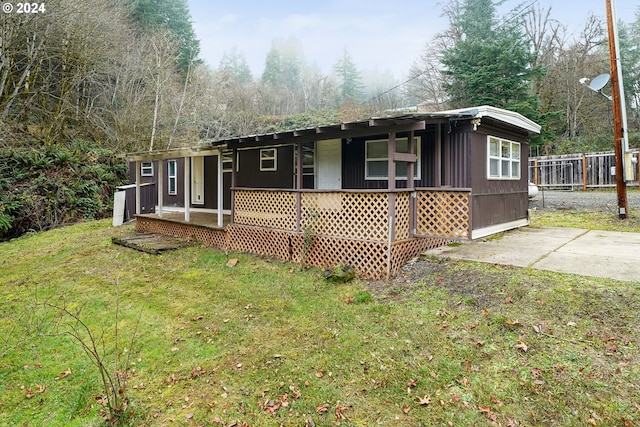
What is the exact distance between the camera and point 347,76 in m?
44.6

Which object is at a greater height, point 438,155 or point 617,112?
point 617,112

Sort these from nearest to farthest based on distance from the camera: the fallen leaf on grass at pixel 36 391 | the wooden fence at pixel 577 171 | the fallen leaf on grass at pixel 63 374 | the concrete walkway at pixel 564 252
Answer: the fallen leaf on grass at pixel 36 391 < the fallen leaf on grass at pixel 63 374 < the concrete walkway at pixel 564 252 < the wooden fence at pixel 577 171

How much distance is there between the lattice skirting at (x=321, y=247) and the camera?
6340 mm

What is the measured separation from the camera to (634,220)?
9.91 metres

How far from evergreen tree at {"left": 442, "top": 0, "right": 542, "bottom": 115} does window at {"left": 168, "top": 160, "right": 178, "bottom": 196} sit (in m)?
13.4

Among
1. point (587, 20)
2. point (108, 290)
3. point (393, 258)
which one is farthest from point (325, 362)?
point (587, 20)

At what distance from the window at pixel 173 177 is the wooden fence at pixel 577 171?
1647cm

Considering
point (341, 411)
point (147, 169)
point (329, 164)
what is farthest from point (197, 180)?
point (341, 411)

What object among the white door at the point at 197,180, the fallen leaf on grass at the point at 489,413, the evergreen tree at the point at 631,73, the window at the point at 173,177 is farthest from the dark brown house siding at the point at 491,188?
the evergreen tree at the point at 631,73

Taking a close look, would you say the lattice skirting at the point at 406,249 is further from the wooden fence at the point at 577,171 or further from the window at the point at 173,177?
the wooden fence at the point at 577,171

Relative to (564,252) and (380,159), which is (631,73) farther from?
(564,252)

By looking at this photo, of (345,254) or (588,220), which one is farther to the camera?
(588,220)

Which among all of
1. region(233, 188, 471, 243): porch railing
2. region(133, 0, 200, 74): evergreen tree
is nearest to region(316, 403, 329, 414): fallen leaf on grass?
A: region(233, 188, 471, 243): porch railing

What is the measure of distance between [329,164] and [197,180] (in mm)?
5636
